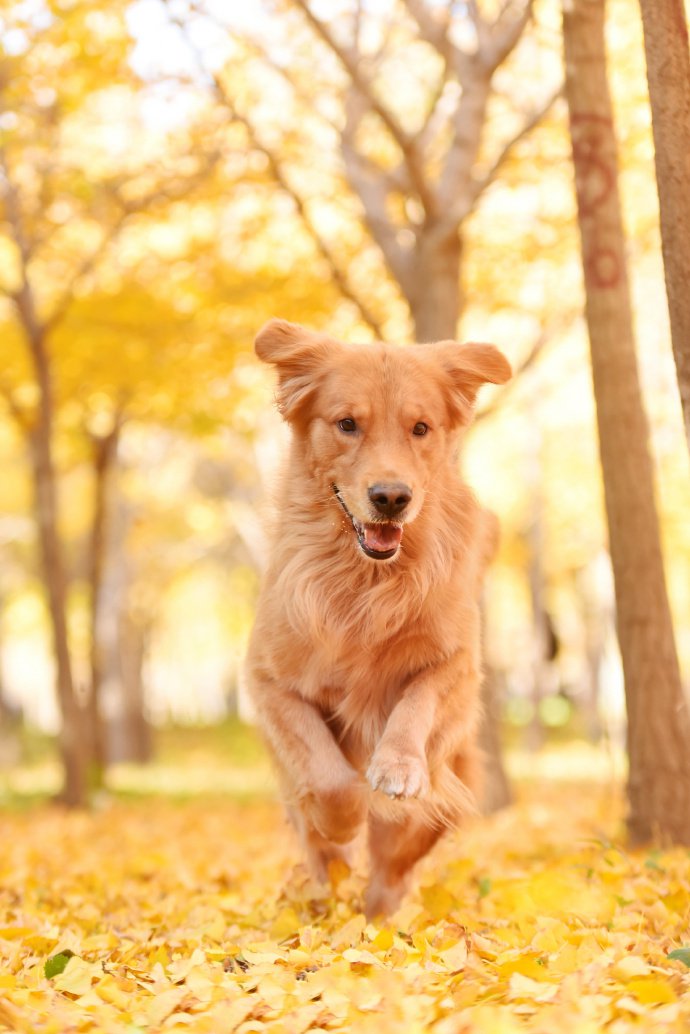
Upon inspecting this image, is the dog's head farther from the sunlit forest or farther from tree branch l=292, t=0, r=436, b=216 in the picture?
tree branch l=292, t=0, r=436, b=216

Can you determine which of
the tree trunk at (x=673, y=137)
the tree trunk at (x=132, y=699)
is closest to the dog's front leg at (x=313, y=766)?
the tree trunk at (x=673, y=137)

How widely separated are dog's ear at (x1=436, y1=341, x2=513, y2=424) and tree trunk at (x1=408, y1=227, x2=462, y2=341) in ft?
15.0

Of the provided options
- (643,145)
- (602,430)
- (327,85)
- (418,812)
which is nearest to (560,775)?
(643,145)

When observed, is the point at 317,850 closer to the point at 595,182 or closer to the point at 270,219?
the point at 595,182

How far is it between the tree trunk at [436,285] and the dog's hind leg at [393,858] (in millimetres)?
5327

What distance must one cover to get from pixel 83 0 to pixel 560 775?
1337 cm

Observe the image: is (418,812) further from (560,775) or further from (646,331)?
(560,775)

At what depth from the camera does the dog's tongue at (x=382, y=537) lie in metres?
4.46

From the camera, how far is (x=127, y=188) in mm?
12703

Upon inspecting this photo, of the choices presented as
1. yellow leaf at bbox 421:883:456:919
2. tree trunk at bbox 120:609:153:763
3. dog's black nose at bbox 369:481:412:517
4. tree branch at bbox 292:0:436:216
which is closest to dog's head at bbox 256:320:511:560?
dog's black nose at bbox 369:481:412:517

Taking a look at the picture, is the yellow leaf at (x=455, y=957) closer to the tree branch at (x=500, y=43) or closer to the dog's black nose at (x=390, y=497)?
the dog's black nose at (x=390, y=497)

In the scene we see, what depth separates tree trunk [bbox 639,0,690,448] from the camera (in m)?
3.97

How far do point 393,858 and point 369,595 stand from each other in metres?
1.21

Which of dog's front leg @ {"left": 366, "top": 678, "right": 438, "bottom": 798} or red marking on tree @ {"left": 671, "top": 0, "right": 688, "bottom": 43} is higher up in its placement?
red marking on tree @ {"left": 671, "top": 0, "right": 688, "bottom": 43}
